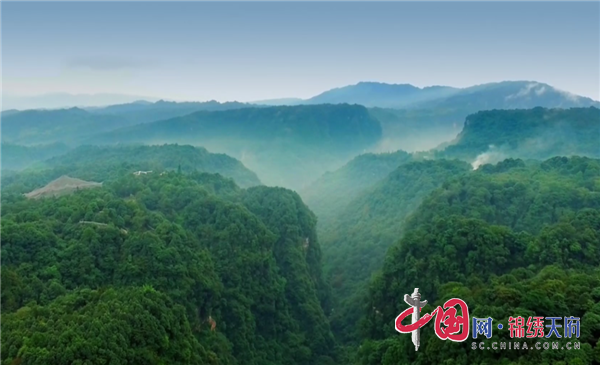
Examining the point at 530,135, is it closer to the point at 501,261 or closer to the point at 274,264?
the point at 274,264

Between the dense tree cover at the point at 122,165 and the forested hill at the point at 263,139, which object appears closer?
the dense tree cover at the point at 122,165

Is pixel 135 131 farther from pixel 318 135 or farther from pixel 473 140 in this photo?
pixel 473 140

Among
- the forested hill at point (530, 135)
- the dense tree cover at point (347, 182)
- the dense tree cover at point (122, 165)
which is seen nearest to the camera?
the dense tree cover at point (122, 165)

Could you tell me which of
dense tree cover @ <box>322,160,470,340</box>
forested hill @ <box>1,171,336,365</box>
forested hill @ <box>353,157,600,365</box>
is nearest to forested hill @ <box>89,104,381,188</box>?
dense tree cover @ <box>322,160,470,340</box>

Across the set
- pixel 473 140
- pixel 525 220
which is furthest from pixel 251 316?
pixel 473 140

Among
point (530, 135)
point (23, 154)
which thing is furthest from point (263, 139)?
point (530, 135)

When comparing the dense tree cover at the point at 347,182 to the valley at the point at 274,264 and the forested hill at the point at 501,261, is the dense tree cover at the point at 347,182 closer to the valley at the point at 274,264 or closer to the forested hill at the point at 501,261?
the valley at the point at 274,264

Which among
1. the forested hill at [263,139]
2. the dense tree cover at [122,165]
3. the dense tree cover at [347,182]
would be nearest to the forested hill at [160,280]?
the dense tree cover at [122,165]
